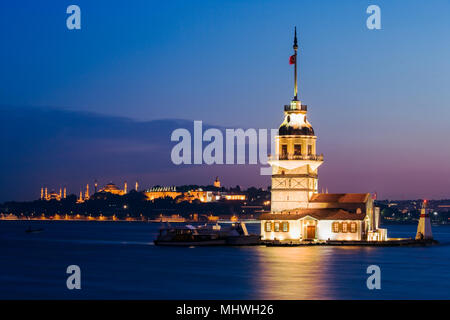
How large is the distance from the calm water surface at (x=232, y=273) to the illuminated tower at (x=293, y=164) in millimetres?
6684

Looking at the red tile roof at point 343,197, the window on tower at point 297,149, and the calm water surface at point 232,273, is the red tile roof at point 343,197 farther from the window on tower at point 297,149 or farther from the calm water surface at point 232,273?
the calm water surface at point 232,273

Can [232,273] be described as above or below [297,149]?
below

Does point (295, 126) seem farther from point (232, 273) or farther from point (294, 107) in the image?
point (232, 273)

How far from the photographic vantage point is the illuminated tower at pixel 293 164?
91.9 m

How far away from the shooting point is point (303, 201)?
92000 millimetres

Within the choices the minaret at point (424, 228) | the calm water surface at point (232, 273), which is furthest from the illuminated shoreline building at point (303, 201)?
the minaret at point (424, 228)

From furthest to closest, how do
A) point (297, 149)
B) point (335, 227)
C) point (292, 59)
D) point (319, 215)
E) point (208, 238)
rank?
point (208, 238) < point (292, 59) < point (297, 149) < point (319, 215) < point (335, 227)

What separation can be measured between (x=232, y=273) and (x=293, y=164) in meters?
27.0

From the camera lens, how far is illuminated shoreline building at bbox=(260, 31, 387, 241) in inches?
3494

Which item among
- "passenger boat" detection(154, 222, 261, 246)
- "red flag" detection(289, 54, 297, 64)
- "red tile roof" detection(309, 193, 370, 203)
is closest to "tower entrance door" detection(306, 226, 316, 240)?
"red tile roof" detection(309, 193, 370, 203)

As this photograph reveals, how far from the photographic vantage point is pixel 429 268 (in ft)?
235

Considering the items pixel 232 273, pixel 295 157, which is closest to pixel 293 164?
pixel 295 157

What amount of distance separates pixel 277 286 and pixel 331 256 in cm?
2129

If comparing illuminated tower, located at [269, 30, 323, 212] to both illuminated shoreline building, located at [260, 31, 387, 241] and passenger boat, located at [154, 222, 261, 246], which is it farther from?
passenger boat, located at [154, 222, 261, 246]
